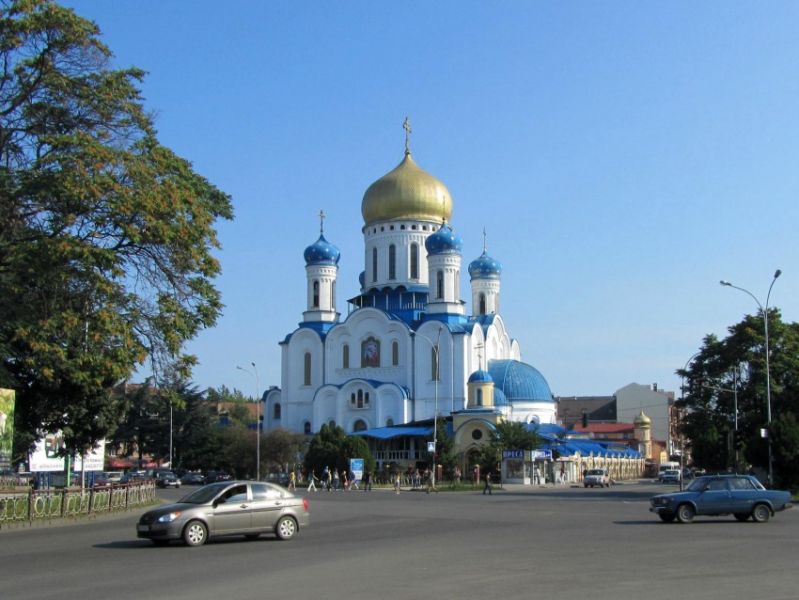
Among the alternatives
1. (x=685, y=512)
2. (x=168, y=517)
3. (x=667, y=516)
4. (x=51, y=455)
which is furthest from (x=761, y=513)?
(x=51, y=455)

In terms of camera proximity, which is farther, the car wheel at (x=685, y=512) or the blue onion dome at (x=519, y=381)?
the blue onion dome at (x=519, y=381)

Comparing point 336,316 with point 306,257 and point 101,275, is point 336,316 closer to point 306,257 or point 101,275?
point 306,257

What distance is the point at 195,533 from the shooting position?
1889 cm

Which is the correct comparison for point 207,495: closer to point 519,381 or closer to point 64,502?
point 64,502

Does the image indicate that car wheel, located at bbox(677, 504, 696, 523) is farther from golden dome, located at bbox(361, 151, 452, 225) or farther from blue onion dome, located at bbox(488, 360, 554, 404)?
golden dome, located at bbox(361, 151, 452, 225)

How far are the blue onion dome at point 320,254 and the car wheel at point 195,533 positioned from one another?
64.7 meters

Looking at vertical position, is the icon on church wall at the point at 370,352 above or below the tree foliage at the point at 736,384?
above

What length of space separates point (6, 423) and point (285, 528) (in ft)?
28.5

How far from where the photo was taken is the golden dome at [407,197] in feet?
275

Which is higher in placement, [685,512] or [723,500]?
[723,500]

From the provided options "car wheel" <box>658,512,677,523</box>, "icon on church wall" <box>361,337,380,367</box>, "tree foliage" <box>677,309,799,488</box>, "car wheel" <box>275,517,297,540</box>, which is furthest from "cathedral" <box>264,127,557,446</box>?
"car wheel" <box>275,517,297,540</box>

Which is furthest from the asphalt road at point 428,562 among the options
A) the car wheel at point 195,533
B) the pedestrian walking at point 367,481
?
the pedestrian walking at point 367,481

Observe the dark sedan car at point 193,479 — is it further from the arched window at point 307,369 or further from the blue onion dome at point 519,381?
the blue onion dome at point 519,381

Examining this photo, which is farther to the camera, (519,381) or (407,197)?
(407,197)
